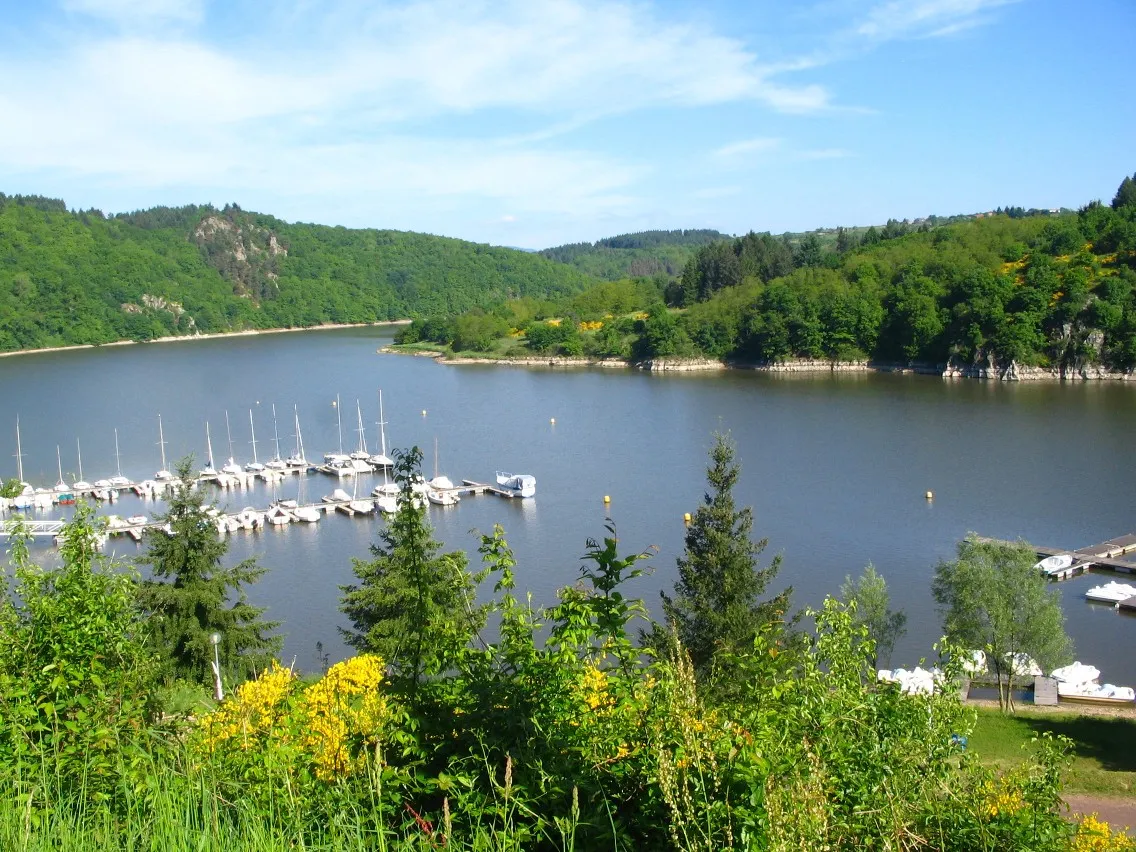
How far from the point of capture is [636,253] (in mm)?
123688

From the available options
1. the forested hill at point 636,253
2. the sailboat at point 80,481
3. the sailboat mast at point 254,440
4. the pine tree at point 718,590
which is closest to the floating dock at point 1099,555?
the pine tree at point 718,590

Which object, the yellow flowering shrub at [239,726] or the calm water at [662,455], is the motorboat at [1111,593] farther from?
Answer: the yellow flowering shrub at [239,726]

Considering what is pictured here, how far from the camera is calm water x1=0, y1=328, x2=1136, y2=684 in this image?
642 inches

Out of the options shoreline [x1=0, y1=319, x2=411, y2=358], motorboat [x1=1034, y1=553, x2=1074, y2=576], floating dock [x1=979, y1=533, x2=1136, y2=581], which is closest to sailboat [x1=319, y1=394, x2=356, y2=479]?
floating dock [x1=979, y1=533, x2=1136, y2=581]

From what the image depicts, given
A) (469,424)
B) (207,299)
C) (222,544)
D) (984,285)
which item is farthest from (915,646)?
(207,299)

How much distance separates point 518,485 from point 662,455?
4.88m

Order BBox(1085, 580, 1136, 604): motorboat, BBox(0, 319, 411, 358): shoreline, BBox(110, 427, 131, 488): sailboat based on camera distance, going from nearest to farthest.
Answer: BBox(1085, 580, 1136, 604): motorboat, BBox(110, 427, 131, 488): sailboat, BBox(0, 319, 411, 358): shoreline

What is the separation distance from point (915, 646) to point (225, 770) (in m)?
11.6

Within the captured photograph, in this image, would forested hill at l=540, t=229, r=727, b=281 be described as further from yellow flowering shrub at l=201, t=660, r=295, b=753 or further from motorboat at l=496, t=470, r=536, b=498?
yellow flowering shrub at l=201, t=660, r=295, b=753

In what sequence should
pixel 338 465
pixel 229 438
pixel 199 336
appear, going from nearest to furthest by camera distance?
1. pixel 338 465
2. pixel 229 438
3. pixel 199 336

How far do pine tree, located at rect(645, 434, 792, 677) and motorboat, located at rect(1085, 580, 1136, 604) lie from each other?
7641 mm

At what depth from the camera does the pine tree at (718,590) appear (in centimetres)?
870

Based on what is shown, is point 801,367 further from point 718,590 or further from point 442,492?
point 718,590

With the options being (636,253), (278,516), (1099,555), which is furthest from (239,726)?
(636,253)
